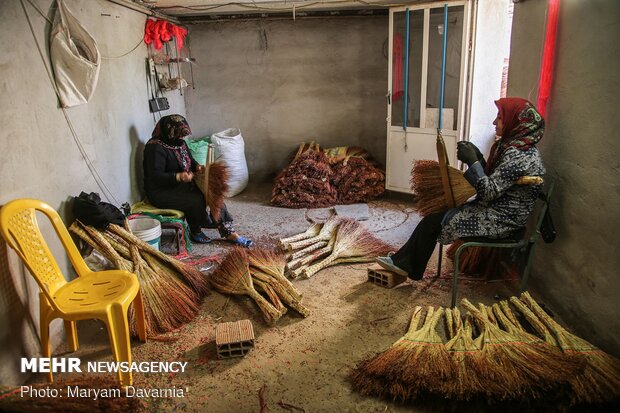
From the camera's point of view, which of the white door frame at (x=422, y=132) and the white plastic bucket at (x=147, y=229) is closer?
the white plastic bucket at (x=147, y=229)

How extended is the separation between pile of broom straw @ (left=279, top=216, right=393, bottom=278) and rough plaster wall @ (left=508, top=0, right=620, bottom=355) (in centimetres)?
150

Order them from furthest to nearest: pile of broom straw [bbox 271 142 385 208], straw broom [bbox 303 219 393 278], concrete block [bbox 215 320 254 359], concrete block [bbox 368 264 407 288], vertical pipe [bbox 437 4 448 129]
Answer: pile of broom straw [bbox 271 142 385 208] → vertical pipe [bbox 437 4 448 129] → straw broom [bbox 303 219 393 278] → concrete block [bbox 368 264 407 288] → concrete block [bbox 215 320 254 359]

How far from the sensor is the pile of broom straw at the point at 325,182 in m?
5.97

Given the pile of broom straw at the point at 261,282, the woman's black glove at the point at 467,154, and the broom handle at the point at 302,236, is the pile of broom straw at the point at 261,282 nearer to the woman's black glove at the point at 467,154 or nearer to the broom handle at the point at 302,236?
the broom handle at the point at 302,236

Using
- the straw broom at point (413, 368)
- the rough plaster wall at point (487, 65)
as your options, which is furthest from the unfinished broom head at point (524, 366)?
the rough plaster wall at point (487, 65)

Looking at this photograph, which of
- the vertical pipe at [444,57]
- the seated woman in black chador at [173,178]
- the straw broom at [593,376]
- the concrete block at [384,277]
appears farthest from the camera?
the vertical pipe at [444,57]

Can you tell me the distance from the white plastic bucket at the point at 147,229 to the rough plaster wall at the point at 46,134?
0.34 metres

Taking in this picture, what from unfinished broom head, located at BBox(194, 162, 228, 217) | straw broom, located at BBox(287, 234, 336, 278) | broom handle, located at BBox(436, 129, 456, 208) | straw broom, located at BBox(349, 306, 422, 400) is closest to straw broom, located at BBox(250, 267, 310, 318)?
straw broom, located at BBox(287, 234, 336, 278)

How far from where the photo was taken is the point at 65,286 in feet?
9.31

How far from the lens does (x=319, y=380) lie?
274cm

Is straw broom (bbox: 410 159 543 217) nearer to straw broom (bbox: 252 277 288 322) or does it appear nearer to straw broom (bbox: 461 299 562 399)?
straw broom (bbox: 461 299 562 399)

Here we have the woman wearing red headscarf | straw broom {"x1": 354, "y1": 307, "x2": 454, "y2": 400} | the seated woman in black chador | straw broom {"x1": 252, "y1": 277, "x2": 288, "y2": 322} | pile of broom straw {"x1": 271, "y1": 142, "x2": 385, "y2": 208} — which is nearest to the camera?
straw broom {"x1": 354, "y1": 307, "x2": 454, "y2": 400}

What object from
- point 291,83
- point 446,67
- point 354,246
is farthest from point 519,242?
point 291,83

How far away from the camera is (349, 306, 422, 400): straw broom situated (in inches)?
95.8
